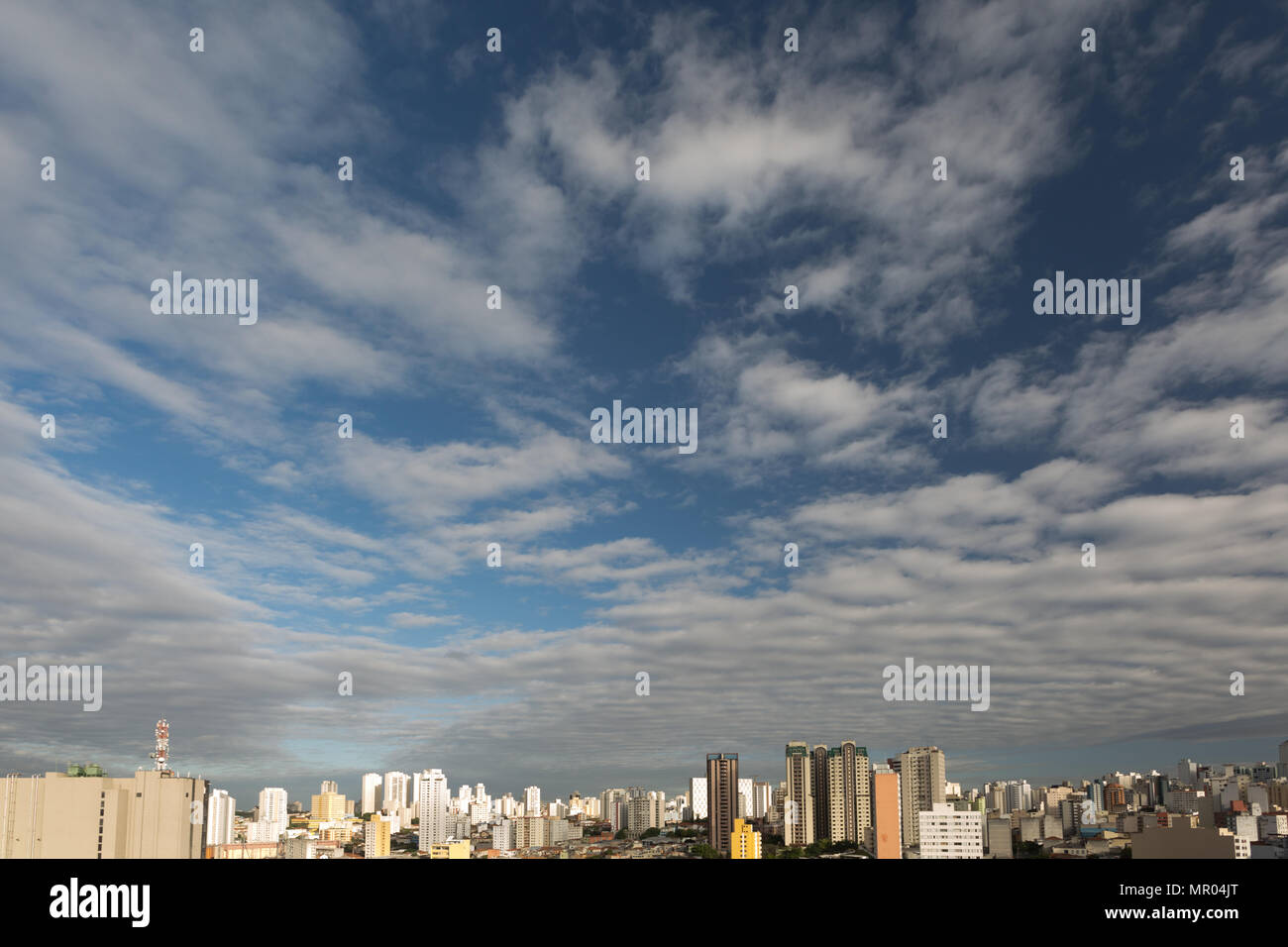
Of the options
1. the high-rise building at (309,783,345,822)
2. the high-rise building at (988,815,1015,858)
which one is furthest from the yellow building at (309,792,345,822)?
the high-rise building at (988,815,1015,858)

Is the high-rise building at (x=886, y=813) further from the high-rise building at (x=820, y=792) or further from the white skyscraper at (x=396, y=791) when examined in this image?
the white skyscraper at (x=396, y=791)

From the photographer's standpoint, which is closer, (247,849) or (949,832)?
(949,832)

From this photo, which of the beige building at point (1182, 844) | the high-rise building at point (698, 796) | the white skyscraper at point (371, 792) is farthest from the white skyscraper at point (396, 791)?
the beige building at point (1182, 844)

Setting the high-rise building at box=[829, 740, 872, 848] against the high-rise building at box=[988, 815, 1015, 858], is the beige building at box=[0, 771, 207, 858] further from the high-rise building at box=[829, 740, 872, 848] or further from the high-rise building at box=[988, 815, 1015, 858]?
the high-rise building at box=[988, 815, 1015, 858]

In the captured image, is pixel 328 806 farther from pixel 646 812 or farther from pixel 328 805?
pixel 646 812

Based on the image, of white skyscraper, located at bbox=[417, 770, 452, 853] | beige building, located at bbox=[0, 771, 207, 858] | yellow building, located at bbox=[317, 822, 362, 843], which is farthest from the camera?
white skyscraper, located at bbox=[417, 770, 452, 853]

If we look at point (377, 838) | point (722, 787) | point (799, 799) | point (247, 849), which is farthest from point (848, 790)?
point (247, 849)
